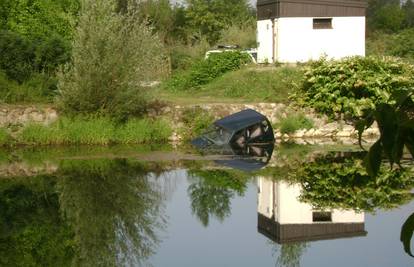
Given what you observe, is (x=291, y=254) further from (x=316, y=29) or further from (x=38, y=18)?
(x=38, y=18)

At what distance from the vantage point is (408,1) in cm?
7494

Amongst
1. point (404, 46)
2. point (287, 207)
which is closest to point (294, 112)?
point (287, 207)

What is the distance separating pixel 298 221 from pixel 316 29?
Answer: 18646mm

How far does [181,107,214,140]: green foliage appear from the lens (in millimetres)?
25188

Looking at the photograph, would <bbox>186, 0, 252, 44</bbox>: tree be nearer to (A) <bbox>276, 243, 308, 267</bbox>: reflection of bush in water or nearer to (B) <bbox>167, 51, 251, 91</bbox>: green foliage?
(B) <bbox>167, 51, 251, 91</bbox>: green foliage

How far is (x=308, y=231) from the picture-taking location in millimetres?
13914

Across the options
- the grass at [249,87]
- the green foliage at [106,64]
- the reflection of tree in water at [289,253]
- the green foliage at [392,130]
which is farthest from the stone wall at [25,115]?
the green foliage at [392,130]

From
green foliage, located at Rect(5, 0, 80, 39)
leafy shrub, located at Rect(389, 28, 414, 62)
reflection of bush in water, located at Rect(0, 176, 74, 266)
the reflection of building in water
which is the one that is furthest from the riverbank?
leafy shrub, located at Rect(389, 28, 414, 62)

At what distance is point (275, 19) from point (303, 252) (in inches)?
839

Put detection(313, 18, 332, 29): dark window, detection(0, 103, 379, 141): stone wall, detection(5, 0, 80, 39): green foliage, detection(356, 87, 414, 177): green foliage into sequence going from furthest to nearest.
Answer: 1. detection(313, 18, 332, 29): dark window
2. detection(5, 0, 80, 39): green foliage
3. detection(0, 103, 379, 141): stone wall
4. detection(356, 87, 414, 177): green foliage

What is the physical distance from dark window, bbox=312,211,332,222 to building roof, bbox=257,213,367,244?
29cm

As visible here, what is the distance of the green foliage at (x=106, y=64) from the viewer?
23672 millimetres

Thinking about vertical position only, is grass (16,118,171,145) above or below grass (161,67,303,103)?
below

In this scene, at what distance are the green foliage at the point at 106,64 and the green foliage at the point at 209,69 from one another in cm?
770
